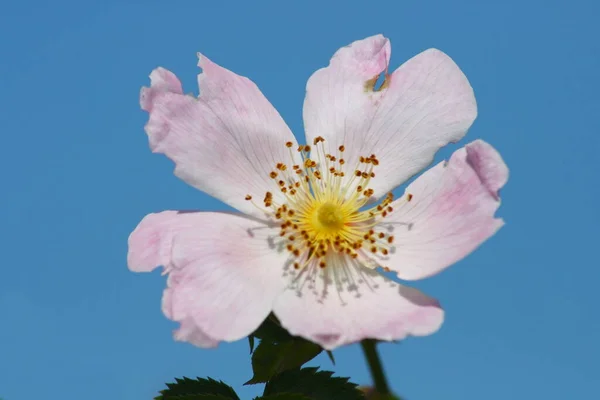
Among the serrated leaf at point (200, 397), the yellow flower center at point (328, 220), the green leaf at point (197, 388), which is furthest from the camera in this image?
the yellow flower center at point (328, 220)

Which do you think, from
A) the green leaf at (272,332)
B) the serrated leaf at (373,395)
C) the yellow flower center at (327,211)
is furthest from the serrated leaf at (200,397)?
the yellow flower center at (327,211)

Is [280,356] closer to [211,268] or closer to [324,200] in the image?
[211,268]

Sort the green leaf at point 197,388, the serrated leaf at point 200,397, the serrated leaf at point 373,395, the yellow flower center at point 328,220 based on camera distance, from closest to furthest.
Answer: the serrated leaf at point 373,395
the serrated leaf at point 200,397
the green leaf at point 197,388
the yellow flower center at point 328,220

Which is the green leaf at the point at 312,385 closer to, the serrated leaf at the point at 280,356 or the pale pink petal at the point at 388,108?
the serrated leaf at the point at 280,356

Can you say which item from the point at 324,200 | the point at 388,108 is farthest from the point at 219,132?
the point at 388,108

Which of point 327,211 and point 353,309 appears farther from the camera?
point 327,211

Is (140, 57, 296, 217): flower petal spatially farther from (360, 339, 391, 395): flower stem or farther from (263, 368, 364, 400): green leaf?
(360, 339, 391, 395): flower stem

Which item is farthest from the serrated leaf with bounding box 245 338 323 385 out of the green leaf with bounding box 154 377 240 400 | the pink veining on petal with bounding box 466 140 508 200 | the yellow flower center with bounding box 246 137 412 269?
the pink veining on petal with bounding box 466 140 508 200
